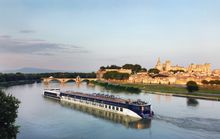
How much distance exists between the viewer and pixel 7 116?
484 inches

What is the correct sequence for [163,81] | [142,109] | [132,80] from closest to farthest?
[142,109] → [163,81] → [132,80]

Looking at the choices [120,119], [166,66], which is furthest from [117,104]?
[166,66]

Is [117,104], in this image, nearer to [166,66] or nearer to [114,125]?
[114,125]

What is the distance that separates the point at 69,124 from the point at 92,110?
24.6 feet

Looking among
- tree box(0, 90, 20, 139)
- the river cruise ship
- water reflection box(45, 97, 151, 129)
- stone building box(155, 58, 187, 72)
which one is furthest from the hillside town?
tree box(0, 90, 20, 139)

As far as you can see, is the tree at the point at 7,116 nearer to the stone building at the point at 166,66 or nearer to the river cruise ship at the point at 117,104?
the river cruise ship at the point at 117,104

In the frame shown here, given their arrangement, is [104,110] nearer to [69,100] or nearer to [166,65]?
[69,100]

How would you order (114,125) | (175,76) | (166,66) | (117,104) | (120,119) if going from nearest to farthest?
(114,125), (120,119), (117,104), (175,76), (166,66)

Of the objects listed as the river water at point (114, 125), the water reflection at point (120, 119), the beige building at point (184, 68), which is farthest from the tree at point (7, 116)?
the beige building at point (184, 68)

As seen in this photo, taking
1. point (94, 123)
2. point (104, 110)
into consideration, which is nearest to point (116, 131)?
point (94, 123)

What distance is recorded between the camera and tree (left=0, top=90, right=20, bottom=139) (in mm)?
11962

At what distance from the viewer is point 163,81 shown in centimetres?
7538

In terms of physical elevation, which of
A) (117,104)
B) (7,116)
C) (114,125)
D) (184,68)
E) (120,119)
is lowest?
(114,125)

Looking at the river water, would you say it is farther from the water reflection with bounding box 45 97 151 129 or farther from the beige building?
the beige building
